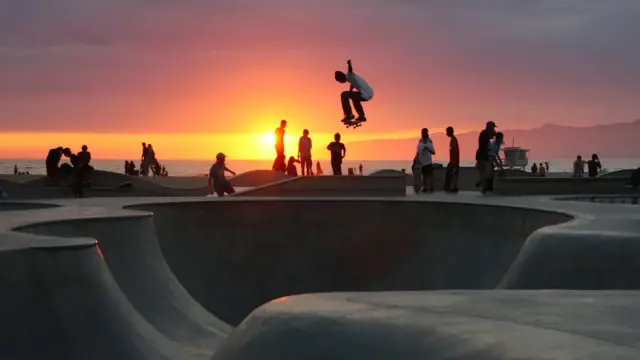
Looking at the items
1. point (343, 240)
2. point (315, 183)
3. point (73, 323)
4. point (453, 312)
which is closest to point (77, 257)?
point (73, 323)

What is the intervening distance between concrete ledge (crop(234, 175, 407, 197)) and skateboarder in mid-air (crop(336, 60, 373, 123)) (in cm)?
321

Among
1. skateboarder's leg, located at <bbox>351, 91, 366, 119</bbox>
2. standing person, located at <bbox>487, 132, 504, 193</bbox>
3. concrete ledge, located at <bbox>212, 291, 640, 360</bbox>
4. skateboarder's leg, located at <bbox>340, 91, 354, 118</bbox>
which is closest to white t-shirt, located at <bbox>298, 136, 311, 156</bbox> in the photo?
skateboarder's leg, located at <bbox>340, 91, 354, 118</bbox>

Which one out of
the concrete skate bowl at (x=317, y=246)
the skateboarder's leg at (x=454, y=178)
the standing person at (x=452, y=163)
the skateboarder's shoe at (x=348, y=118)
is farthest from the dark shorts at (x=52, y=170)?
the skateboarder's leg at (x=454, y=178)

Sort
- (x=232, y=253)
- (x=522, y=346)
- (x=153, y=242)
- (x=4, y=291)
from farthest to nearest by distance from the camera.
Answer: (x=232, y=253) < (x=153, y=242) < (x=4, y=291) < (x=522, y=346)

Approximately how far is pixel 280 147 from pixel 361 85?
401 cm

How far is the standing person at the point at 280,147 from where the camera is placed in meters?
22.5

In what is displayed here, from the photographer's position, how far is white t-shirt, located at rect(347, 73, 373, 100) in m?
20.3

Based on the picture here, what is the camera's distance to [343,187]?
59.9ft

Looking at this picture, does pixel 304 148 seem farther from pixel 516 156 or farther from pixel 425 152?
pixel 516 156

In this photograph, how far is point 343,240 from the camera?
14203 millimetres

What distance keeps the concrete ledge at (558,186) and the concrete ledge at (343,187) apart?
2583mm

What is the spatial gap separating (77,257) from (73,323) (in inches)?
24.8

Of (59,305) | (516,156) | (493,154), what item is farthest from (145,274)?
(516,156)

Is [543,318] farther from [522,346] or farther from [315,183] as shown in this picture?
[315,183]
